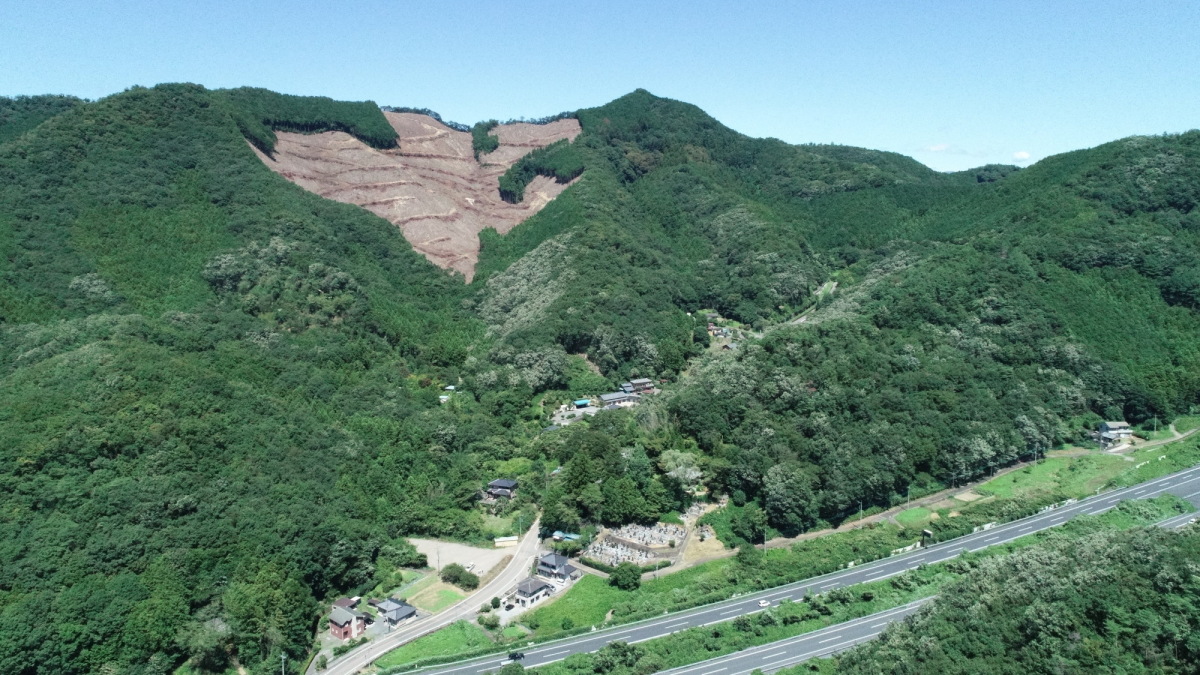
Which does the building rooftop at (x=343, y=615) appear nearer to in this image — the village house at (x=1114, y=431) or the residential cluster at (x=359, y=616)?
the residential cluster at (x=359, y=616)

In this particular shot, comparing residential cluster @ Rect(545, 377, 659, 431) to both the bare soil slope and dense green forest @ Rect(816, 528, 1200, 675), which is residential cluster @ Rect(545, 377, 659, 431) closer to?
the bare soil slope

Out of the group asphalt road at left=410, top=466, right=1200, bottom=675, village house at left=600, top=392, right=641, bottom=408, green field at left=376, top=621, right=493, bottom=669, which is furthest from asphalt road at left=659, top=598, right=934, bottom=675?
village house at left=600, top=392, right=641, bottom=408

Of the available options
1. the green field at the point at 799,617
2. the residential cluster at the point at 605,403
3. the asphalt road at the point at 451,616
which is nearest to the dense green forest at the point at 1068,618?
the green field at the point at 799,617

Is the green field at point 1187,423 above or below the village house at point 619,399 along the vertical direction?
below

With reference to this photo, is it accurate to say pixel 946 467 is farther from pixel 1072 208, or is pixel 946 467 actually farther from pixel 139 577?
pixel 139 577

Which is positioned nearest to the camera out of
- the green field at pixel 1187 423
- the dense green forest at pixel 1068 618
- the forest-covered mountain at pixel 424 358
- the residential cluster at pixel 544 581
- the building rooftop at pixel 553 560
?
the dense green forest at pixel 1068 618

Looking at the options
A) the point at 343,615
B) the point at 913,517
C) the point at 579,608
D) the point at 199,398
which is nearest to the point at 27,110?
the point at 199,398
